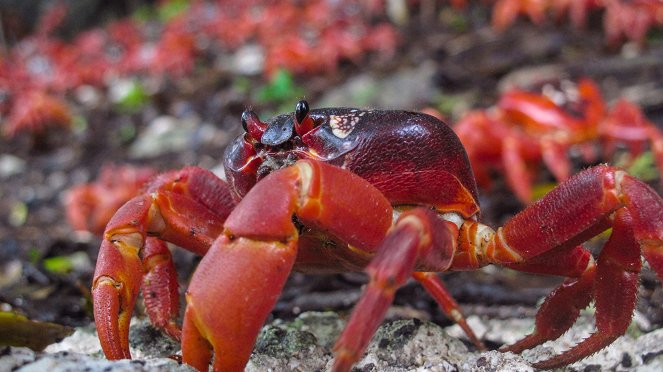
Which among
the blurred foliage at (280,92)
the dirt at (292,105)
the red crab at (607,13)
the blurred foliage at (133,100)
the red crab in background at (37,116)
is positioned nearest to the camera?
the dirt at (292,105)

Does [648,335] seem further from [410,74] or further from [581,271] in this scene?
[410,74]

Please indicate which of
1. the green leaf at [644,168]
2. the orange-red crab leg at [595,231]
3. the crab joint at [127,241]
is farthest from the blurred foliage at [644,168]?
the crab joint at [127,241]

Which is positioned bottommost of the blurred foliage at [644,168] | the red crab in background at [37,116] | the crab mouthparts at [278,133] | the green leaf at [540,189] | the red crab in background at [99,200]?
the green leaf at [540,189]

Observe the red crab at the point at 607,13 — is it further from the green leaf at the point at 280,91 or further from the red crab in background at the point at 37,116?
the red crab in background at the point at 37,116

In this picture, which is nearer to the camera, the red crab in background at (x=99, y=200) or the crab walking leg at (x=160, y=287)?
the crab walking leg at (x=160, y=287)

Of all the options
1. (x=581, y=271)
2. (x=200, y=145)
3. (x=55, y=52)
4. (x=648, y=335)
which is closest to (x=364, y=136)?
(x=581, y=271)
